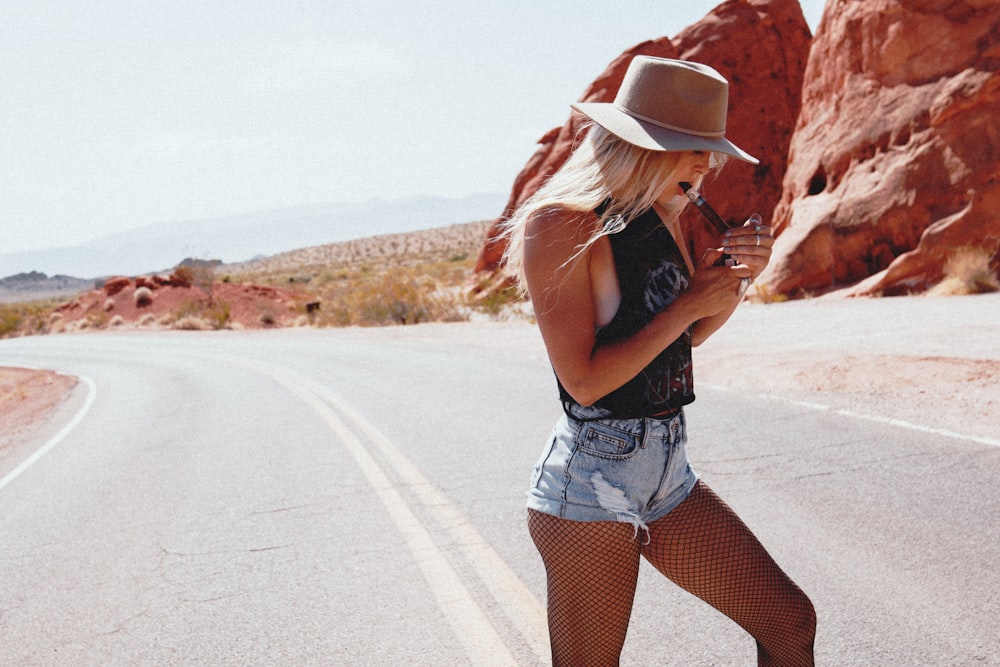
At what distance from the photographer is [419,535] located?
4.97 metres

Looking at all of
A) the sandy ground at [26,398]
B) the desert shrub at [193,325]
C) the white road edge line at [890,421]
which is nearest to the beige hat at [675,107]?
the white road edge line at [890,421]

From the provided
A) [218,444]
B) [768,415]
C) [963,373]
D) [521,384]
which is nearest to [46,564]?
[218,444]

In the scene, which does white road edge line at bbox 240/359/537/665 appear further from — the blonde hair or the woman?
the blonde hair

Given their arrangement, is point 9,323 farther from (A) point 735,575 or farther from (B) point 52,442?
(A) point 735,575

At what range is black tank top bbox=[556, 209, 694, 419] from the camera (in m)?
1.90

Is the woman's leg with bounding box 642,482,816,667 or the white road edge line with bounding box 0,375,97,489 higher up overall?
the woman's leg with bounding box 642,482,816,667

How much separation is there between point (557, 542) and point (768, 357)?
364 inches

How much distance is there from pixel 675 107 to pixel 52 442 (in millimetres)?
10229

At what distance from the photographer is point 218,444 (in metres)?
8.58

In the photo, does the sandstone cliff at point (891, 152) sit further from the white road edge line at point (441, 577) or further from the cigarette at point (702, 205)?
the cigarette at point (702, 205)

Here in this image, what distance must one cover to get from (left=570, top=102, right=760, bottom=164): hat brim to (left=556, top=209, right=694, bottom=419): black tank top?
16 centimetres

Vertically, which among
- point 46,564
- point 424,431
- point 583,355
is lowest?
point 424,431

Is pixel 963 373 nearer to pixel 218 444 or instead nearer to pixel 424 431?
pixel 424 431

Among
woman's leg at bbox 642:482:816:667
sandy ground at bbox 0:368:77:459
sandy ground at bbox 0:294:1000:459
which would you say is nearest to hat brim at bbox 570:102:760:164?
woman's leg at bbox 642:482:816:667
